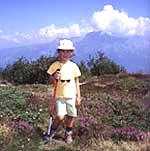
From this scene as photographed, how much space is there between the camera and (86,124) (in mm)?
9828

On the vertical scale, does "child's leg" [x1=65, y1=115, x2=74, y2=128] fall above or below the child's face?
below

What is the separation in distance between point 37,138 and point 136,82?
11.5 m

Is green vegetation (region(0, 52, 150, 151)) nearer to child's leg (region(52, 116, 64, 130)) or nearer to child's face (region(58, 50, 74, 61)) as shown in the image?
child's leg (region(52, 116, 64, 130))

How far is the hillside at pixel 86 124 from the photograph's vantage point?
344 inches

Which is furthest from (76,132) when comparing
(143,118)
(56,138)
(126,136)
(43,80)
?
(43,80)

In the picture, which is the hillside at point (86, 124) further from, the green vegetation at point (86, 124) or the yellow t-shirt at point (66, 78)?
the yellow t-shirt at point (66, 78)

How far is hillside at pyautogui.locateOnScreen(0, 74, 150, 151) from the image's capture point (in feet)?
28.6

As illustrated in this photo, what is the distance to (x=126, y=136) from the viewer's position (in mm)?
9219

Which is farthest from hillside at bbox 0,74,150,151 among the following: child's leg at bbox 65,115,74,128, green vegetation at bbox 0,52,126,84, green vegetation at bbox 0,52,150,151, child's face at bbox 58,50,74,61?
green vegetation at bbox 0,52,126,84

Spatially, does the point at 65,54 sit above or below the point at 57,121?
above

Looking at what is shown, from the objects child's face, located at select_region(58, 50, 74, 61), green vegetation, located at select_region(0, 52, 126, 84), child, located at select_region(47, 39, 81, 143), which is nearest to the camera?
child's face, located at select_region(58, 50, 74, 61)

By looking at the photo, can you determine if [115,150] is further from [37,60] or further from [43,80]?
[37,60]

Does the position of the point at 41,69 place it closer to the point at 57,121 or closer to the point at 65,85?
the point at 57,121

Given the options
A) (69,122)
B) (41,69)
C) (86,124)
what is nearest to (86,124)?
(86,124)
